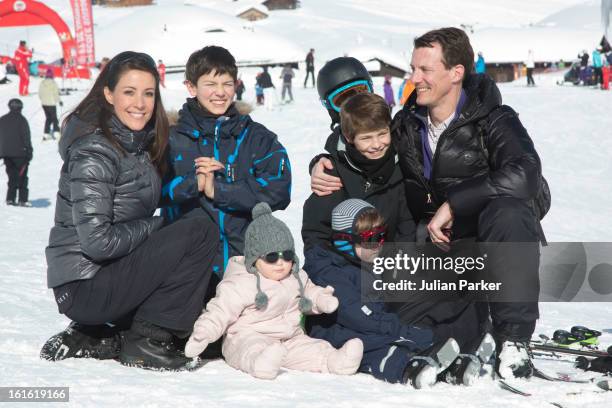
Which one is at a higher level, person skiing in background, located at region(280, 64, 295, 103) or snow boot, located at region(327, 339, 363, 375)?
person skiing in background, located at region(280, 64, 295, 103)

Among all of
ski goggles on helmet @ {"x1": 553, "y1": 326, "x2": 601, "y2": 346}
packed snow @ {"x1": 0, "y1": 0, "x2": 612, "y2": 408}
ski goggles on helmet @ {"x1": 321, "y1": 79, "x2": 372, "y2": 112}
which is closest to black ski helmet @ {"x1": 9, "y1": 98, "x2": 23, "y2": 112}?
packed snow @ {"x1": 0, "y1": 0, "x2": 612, "y2": 408}

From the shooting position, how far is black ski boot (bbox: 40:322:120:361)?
3.32 metres

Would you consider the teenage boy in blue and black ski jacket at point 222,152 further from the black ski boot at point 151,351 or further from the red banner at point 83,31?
the red banner at point 83,31

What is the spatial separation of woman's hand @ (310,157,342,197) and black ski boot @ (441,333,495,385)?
1036mm

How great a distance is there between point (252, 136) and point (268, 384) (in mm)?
1356

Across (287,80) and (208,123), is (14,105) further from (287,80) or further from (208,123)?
(287,80)

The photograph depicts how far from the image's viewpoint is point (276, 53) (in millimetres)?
48531

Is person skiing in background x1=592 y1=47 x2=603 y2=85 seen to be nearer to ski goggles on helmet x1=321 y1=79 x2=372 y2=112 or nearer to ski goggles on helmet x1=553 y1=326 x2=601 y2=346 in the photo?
ski goggles on helmet x1=321 y1=79 x2=372 y2=112

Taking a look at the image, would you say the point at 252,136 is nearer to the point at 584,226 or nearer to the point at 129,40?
the point at 584,226

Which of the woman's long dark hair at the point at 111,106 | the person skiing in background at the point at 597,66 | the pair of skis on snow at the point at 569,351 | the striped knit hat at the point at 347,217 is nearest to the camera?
the pair of skis on snow at the point at 569,351

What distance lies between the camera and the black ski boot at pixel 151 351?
3264 millimetres

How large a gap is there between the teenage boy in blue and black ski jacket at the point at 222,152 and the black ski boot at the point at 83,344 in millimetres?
645

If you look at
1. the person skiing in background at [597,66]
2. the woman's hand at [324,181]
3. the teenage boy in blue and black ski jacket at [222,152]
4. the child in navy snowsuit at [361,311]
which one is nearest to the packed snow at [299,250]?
the child in navy snowsuit at [361,311]

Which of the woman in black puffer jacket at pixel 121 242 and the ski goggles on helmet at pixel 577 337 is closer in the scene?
the woman in black puffer jacket at pixel 121 242
